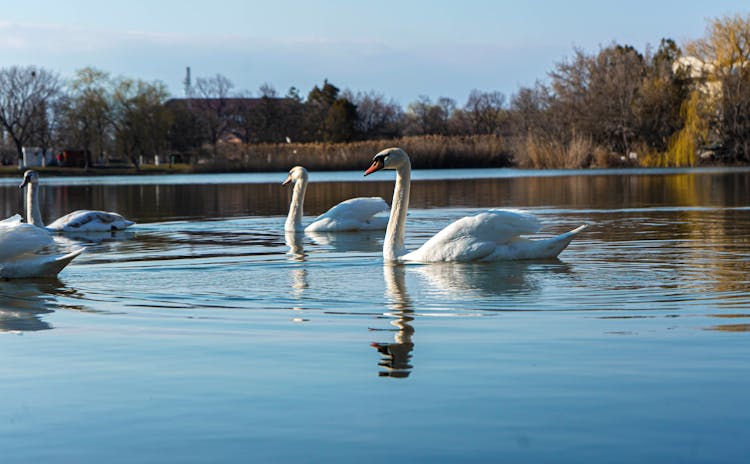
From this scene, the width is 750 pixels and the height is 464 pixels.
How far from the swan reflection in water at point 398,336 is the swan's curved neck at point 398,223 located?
1.28 meters

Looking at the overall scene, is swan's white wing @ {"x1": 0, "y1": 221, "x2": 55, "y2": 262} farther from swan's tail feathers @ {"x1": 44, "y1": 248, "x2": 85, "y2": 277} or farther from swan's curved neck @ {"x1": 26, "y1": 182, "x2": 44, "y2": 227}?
swan's curved neck @ {"x1": 26, "y1": 182, "x2": 44, "y2": 227}

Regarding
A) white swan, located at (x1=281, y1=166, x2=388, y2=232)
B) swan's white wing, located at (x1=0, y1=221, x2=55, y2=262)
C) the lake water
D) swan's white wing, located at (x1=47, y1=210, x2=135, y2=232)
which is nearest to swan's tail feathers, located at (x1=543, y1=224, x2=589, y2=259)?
the lake water

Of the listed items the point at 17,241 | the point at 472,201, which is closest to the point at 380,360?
the point at 17,241

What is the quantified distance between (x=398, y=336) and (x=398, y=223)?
15.1 ft

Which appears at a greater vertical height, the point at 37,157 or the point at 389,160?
the point at 37,157

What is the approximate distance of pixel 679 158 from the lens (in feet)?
161

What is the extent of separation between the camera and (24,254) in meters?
9.55

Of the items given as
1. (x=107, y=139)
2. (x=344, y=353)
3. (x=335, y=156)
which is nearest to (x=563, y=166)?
(x=335, y=156)

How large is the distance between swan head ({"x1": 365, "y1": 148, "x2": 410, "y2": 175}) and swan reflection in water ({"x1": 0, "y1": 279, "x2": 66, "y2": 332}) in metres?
3.41

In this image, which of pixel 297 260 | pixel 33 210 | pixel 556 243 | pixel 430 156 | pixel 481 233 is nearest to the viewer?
pixel 481 233

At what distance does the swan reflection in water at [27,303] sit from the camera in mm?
7004

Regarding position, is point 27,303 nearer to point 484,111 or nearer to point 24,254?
point 24,254

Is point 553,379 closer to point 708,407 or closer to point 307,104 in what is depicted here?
point 708,407

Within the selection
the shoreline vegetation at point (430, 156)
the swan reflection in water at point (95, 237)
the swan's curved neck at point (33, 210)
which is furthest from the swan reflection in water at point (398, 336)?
the shoreline vegetation at point (430, 156)
